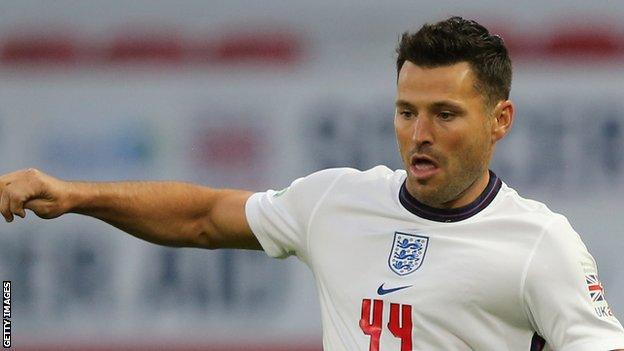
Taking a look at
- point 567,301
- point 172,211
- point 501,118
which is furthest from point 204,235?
point 567,301

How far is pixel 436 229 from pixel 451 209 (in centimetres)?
7

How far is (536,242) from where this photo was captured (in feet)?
10.7

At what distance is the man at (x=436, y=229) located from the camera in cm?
322

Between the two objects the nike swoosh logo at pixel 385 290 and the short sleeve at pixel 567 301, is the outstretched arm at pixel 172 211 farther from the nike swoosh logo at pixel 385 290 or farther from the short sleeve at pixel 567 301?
the short sleeve at pixel 567 301

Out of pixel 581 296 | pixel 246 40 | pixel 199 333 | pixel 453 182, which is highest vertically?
pixel 246 40

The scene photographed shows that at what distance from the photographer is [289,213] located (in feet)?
11.9

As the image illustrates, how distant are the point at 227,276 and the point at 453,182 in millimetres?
2613

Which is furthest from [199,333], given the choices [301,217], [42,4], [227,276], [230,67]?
[301,217]

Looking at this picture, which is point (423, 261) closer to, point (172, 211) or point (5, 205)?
point (172, 211)

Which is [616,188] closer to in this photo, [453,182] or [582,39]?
[582,39]

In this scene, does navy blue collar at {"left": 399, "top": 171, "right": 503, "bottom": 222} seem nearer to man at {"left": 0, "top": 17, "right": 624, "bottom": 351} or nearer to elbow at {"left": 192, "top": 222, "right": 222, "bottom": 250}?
man at {"left": 0, "top": 17, "right": 624, "bottom": 351}

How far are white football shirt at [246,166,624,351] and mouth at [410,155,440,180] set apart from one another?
11cm

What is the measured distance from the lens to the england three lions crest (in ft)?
11.0

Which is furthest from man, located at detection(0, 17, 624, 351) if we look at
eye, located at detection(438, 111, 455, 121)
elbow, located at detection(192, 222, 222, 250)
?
A: elbow, located at detection(192, 222, 222, 250)
